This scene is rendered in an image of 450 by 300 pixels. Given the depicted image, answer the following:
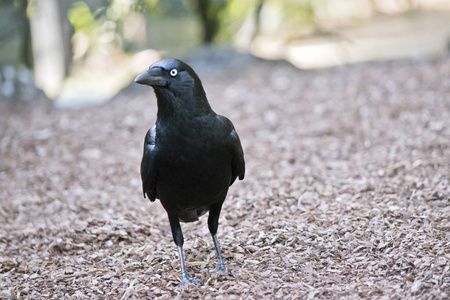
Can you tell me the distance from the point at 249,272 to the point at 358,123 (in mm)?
4373

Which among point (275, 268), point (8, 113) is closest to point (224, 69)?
point (8, 113)

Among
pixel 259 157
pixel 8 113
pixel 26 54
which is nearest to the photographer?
pixel 259 157

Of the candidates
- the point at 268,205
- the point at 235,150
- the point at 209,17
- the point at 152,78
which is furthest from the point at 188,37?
the point at 152,78

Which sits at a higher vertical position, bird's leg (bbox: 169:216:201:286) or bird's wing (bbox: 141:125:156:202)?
bird's wing (bbox: 141:125:156:202)

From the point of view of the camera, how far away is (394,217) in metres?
4.42

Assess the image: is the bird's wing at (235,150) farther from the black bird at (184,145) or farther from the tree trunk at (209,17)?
the tree trunk at (209,17)

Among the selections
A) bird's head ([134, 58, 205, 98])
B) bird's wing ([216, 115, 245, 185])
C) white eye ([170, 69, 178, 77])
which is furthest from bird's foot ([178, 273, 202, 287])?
white eye ([170, 69, 178, 77])

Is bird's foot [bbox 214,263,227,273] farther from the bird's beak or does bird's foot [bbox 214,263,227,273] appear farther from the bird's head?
the bird's beak

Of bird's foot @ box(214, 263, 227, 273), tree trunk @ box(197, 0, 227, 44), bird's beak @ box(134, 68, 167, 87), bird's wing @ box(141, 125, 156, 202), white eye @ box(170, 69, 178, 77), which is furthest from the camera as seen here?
tree trunk @ box(197, 0, 227, 44)

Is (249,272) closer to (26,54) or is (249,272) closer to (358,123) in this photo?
(358,123)

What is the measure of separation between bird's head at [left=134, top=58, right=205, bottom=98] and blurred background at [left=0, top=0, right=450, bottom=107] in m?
3.51

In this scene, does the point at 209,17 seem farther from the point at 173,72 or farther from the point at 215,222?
the point at 173,72

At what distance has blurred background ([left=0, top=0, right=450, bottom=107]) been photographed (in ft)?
36.8

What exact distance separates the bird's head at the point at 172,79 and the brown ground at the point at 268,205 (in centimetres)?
130
